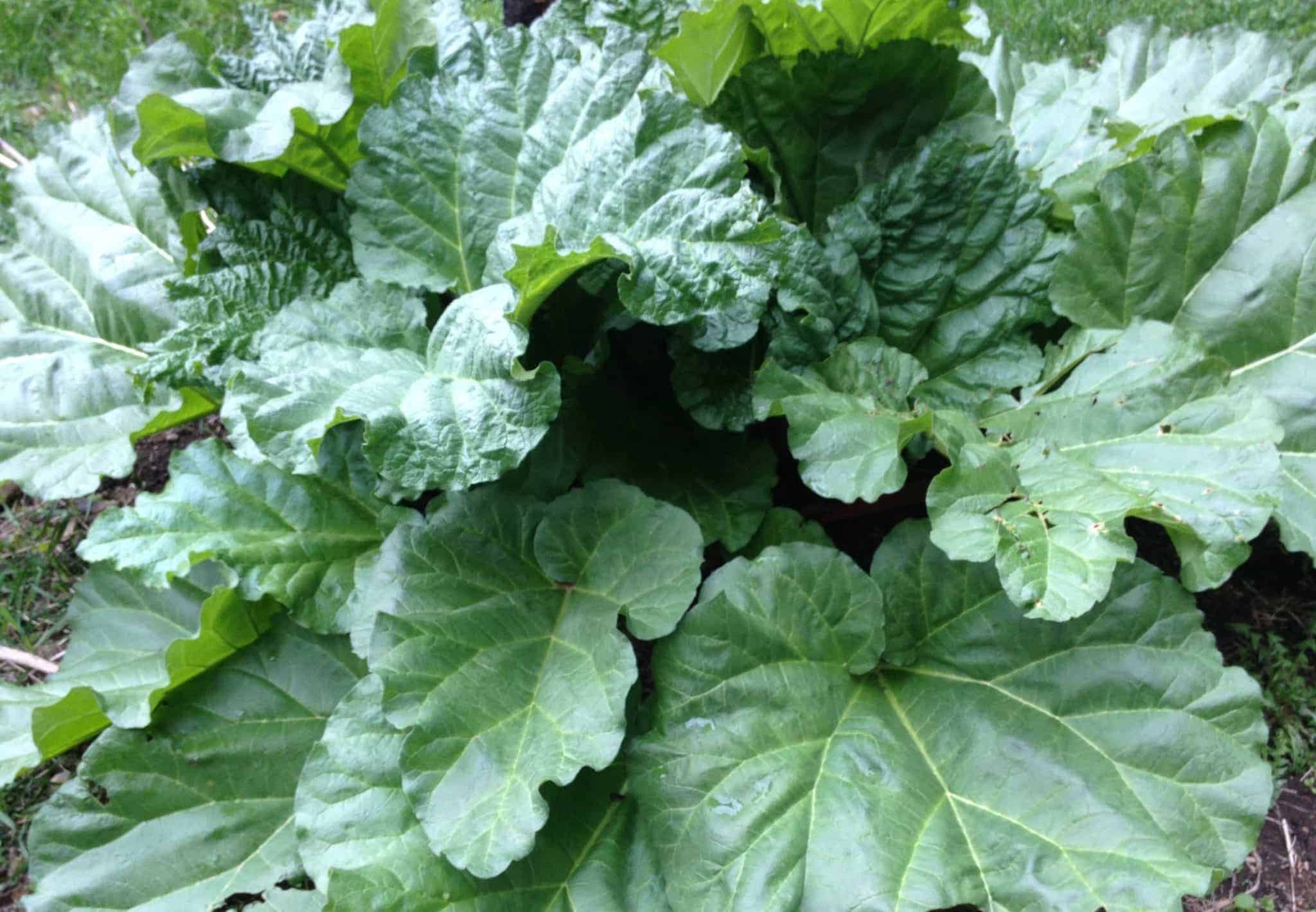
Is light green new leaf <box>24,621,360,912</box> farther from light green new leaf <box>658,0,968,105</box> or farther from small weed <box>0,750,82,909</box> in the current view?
light green new leaf <box>658,0,968,105</box>

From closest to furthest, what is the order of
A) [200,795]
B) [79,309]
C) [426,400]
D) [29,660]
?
[426,400] → [200,795] → [29,660] → [79,309]

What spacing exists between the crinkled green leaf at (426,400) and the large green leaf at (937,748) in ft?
1.28

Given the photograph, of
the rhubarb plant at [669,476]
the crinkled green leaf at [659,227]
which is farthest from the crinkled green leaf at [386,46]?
the crinkled green leaf at [659,227]

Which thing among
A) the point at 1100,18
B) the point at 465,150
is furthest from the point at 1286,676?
the point at 1100,18

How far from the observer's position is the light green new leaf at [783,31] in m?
1.67

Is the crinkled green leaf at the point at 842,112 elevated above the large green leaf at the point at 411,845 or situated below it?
above

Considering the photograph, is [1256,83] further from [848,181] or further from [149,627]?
[149,627]

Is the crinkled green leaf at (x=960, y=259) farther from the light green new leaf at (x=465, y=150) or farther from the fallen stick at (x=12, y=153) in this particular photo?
the fallen stick at (x=12, y=153)

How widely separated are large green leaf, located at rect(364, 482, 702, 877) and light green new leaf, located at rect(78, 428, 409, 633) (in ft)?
0.53

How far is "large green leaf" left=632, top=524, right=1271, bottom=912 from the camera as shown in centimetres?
133

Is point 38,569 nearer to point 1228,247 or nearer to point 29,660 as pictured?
point 29,660

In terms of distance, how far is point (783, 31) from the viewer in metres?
1.74

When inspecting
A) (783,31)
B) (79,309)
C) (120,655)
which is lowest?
(120,655)

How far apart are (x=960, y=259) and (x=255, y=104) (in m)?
1.16
